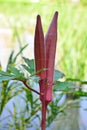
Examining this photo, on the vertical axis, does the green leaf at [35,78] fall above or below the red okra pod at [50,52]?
below

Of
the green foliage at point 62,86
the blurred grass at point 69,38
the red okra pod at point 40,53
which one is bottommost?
the green foliage at point 62,86

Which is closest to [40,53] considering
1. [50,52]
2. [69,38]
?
[50,52]

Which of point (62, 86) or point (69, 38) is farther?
point (69, 38)

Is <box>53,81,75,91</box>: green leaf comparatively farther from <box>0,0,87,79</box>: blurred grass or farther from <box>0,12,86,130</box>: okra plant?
<box>0,0,87,79</box>: blurred grass

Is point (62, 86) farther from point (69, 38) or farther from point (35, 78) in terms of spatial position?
point (69, 38)

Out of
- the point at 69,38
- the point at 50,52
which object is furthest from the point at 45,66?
the point at 69,38

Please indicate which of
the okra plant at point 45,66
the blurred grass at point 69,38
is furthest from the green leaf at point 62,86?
the blurred grass at point 69,38

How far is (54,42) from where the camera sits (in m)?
0.42

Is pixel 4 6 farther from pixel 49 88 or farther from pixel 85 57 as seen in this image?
pixel 49 88

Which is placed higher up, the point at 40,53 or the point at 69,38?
the point at 69,38

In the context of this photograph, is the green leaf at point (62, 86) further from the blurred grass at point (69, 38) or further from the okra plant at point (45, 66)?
the blurred grass at point (69, 38)

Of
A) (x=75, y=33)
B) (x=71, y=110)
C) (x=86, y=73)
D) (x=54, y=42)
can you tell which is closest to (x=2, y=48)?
(x=75, y=33)

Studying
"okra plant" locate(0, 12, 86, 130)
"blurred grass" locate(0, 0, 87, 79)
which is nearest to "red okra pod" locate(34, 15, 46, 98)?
"okra plant" locate(0, 12, 86, 130)

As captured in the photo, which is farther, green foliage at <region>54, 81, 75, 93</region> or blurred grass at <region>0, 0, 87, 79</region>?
blurred grass at <region>0, 0, 87, 79</region>
